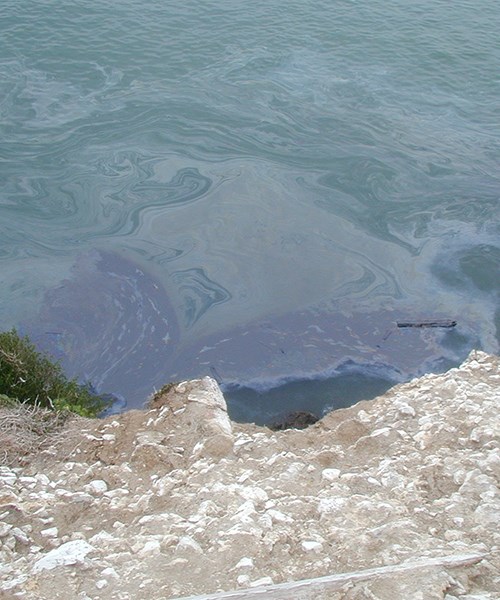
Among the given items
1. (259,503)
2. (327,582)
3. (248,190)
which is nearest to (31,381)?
(259,503)

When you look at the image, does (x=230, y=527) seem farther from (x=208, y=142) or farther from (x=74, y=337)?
(x=208, y=142)

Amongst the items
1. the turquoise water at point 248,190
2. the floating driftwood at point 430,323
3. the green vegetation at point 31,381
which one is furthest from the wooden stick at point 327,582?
the floating driftwood at point 430,323

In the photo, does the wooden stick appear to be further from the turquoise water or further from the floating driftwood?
the floating driftwood

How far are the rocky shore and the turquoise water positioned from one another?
822cm

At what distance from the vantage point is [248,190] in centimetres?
2177

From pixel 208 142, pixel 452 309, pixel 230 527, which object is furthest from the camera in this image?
pixel 208 142

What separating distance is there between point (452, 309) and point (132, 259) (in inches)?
333

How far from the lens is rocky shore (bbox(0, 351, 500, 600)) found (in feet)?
20.8

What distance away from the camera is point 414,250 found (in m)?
20.4

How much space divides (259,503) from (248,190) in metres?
15.4

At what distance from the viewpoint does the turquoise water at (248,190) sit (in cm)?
1806

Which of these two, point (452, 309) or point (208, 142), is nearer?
point (452, 309)

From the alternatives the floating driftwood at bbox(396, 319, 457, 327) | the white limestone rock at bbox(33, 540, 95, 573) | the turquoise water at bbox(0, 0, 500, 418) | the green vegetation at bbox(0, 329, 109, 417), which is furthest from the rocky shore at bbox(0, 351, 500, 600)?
the floating driftwood at bbox(396, 319, 457, 327)

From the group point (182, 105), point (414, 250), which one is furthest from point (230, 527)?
point (182, 105)
